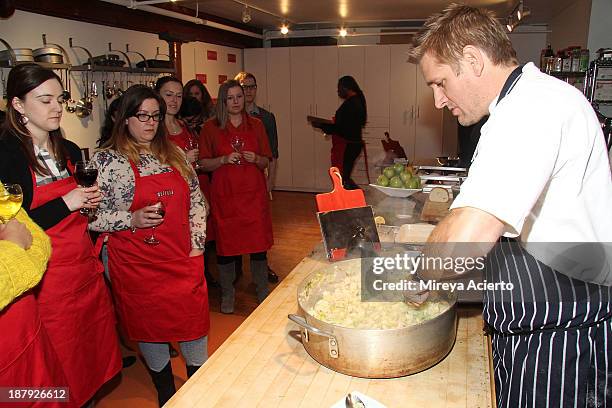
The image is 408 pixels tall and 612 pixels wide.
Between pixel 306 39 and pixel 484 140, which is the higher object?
pixel 306 39

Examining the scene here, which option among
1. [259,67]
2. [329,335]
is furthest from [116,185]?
[259,67]

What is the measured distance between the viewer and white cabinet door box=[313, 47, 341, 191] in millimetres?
7422

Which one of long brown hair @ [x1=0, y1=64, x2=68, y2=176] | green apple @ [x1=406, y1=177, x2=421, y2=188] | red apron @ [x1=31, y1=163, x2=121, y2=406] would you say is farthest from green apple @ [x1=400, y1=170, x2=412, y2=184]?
long brown hair @ [x1=0, y1=64, x2=68, y2=176]

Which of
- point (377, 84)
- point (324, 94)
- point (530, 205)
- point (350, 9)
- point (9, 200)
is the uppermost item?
point (350, 9)

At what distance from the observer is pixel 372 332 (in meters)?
1.14

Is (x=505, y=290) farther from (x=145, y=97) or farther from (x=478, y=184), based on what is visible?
(x=145, y=97)

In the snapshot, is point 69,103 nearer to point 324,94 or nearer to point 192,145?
point 192,145

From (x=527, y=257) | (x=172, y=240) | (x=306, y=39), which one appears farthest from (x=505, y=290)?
(x=306, y=39)

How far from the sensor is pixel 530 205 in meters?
0.94

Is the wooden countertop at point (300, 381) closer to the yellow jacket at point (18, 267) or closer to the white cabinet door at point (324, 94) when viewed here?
the yellow jacket at point (18, 267)

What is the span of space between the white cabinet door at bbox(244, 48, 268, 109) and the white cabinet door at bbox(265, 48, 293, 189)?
5cm

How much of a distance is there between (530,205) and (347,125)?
4.45m

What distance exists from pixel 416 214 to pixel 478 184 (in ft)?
5.19

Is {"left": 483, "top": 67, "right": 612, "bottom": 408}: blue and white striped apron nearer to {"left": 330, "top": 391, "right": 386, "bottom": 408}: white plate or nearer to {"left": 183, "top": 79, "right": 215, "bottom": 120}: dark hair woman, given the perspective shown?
{"left": 330, "top": 391, "right": 386, "bottom": 408}: white plate
